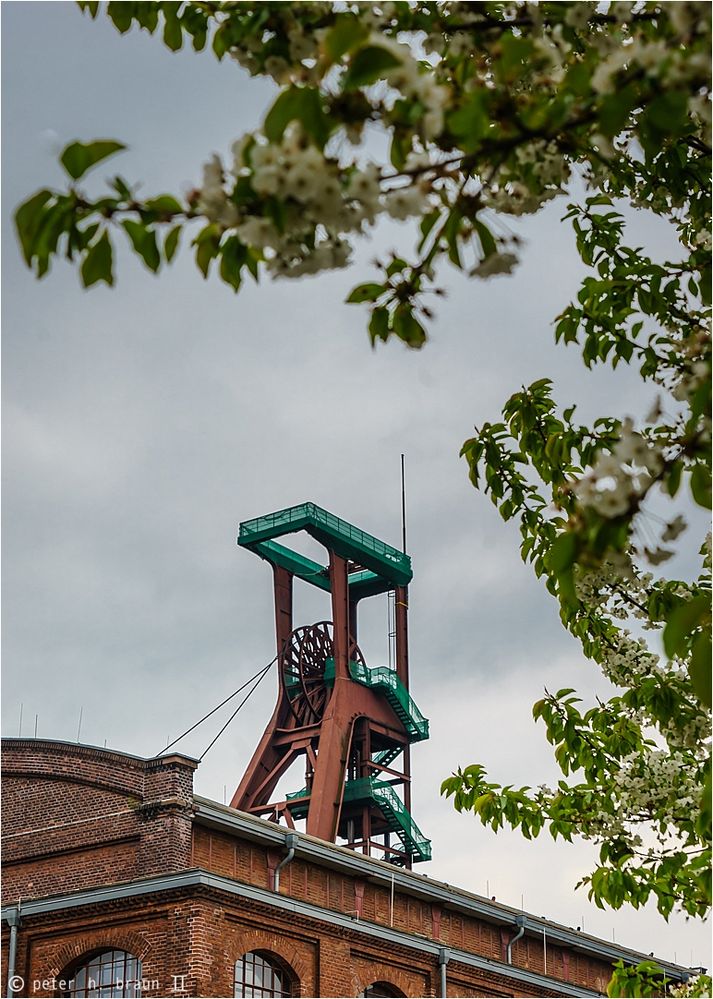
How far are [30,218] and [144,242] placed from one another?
0.30 meters

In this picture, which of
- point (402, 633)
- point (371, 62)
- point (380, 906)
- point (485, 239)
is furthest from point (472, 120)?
point (402, 633)

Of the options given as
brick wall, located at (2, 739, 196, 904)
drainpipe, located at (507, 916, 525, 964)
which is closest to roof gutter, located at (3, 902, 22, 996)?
brick wall, located at (2, 739, 196, 904)

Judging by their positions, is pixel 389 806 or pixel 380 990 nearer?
pixel 380 990

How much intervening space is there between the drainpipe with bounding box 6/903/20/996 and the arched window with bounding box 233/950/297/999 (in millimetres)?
4504

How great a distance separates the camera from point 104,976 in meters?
24.0

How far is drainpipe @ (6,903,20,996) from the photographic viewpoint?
963 inches

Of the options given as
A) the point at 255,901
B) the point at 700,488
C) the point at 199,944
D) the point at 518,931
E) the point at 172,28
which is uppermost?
the point at 518,931

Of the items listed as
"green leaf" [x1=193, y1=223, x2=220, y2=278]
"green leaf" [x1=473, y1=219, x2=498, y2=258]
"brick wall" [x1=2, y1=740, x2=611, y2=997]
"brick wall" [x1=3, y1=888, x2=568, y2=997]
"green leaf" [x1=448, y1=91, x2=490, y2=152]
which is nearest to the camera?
"green leaf" [x1=448, y1=91, x2=490, y2=152]

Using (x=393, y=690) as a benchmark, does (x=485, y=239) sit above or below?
below

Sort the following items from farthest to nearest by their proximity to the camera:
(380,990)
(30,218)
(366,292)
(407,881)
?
(407,881) → (380,990) → (366,292) → (30,218)

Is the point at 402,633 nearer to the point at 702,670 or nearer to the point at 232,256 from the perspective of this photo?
the point at 702,670

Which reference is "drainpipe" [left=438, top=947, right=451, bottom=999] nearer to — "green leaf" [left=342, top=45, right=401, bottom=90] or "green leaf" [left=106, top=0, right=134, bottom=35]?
"green leaf" [left=106, top=0, right=134, bottom=35]

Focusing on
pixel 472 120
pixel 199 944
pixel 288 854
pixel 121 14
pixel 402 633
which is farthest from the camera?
pixel 402 633

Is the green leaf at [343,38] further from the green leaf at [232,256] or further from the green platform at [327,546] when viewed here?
the green platform at [327,546]
